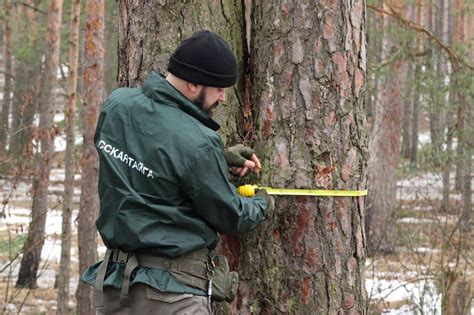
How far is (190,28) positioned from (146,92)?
0.58m

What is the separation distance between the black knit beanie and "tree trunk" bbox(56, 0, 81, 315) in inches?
303

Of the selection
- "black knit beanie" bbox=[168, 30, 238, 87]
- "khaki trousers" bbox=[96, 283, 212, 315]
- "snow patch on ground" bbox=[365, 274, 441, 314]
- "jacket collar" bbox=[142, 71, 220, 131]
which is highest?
"black knit beanie" bbox=[168, 30, 238, 87]

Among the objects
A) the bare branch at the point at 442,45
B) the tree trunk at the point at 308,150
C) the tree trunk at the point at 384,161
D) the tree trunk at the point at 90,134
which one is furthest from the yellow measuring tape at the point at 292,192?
the tree trunk at the point at 384,161

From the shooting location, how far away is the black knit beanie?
338cm

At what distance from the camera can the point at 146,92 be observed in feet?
11.3

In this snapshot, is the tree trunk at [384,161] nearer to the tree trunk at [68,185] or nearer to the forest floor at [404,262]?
the forest floor at [404,262]

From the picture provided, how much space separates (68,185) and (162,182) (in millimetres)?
8268

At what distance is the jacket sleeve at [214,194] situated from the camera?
329 centimetres

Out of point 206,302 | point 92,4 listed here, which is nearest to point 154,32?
point 206,302

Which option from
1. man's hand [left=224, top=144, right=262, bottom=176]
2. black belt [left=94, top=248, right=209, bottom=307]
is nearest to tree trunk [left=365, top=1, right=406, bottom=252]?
man's hand [left=224, top=144, right=262, bottom=176]

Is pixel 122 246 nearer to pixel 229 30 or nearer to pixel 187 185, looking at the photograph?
pixel 187 185

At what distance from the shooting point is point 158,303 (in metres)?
3.38

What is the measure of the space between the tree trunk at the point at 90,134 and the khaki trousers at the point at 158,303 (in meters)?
7.47

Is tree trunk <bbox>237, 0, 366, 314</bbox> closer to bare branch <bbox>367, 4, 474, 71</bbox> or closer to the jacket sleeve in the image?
the jacket sleeve
